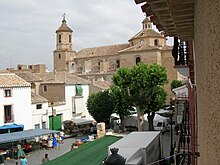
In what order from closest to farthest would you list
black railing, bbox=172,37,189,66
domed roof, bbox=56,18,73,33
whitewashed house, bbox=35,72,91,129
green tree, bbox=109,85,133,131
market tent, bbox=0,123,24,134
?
black railing, bbox=172,37,189,66 < market tent, bbox=0,123,24,134 < green tree, bbox=109,85,133,131 < whitewashed house, bbox=35,72,91,129 < domed roof, bbox=56,18,73,33

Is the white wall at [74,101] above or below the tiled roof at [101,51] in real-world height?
below

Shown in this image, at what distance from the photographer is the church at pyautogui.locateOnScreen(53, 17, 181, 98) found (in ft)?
151

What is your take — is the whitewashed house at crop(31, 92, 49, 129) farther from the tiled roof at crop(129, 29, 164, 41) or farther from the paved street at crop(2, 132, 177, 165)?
the tiled roof at crop(129, 29, 164, 41)

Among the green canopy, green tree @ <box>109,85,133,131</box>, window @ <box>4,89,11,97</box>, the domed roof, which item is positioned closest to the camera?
the green canopy

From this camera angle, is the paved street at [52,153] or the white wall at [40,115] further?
the white wall at [40,115]

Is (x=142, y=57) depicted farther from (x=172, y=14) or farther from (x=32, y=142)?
(x=172, y=14)

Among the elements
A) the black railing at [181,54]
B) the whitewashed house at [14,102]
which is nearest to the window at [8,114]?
the whitewashed house at [14,102]

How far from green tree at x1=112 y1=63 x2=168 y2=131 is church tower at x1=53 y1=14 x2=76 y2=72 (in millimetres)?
36709

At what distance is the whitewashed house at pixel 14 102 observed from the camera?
2388 centimetres

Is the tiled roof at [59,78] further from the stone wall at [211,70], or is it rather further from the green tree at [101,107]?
the stone wall at [211,70]

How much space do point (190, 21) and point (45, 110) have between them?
25303 millimetres

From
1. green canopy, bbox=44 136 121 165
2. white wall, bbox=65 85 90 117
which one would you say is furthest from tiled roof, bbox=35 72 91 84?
green canopy, bbox=44 136 121 165

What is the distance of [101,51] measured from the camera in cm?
5800

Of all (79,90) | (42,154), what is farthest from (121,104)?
(42,154)
